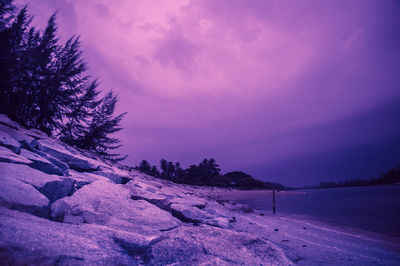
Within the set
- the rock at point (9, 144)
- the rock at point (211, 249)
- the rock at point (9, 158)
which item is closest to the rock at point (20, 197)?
the rock at point (9, 158)

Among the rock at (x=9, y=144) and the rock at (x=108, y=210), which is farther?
the rock at (x=9, y=144)

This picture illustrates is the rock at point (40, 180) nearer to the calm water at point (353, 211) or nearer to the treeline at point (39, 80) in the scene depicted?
the treeline at point (39, 80)

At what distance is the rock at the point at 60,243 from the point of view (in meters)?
2.00

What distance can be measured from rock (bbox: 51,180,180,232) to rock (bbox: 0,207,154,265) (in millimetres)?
557

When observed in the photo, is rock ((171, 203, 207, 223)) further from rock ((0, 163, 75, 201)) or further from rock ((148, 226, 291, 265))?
rock ((0, 163, 75, 201))

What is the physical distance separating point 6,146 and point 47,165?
1218 mm

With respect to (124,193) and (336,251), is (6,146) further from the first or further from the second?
(336,251)

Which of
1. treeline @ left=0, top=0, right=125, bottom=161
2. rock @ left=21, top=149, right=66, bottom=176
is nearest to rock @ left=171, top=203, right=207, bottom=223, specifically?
rock @ left=21, top=149, right=66, bottom=176

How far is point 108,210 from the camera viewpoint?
4.48 metres

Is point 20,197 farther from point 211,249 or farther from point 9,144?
point 211,249

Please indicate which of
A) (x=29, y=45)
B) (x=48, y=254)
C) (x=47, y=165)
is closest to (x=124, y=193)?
(x=47, y=165)

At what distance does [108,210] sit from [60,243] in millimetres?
2154

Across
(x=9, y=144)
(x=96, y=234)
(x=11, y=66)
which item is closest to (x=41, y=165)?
(x=9, y=144)

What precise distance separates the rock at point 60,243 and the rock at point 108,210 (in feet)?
1.83
